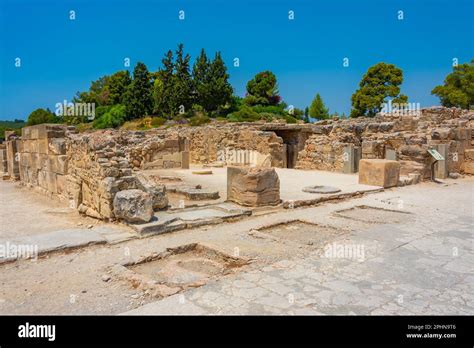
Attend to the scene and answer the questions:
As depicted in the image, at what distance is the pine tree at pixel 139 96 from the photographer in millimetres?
42281

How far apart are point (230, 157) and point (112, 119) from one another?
26.3 metres

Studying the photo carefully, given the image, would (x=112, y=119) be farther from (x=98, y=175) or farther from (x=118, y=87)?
(x=98, y=175)

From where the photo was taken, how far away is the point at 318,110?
5266cm

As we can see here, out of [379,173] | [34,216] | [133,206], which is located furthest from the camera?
[379,173]

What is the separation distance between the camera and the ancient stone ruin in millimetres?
7551

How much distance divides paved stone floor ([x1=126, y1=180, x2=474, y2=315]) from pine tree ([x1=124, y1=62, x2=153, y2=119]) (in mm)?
38618

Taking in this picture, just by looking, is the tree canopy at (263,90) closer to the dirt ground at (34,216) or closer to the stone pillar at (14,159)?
the stone pillar at (14,159)

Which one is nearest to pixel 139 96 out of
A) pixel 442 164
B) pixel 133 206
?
pixel 442 164

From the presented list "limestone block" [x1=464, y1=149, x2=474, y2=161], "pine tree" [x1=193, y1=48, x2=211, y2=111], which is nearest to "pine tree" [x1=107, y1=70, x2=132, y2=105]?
"pine tree" [x1=193, y1=48, x2=211, y2=111]

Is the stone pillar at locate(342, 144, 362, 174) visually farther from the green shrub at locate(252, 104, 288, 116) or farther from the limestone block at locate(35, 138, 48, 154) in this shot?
the green shrub at locate(252, 104, 288, 116)

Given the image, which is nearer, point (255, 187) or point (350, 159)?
point (255, 187)

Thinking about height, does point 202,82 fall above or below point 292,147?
above
